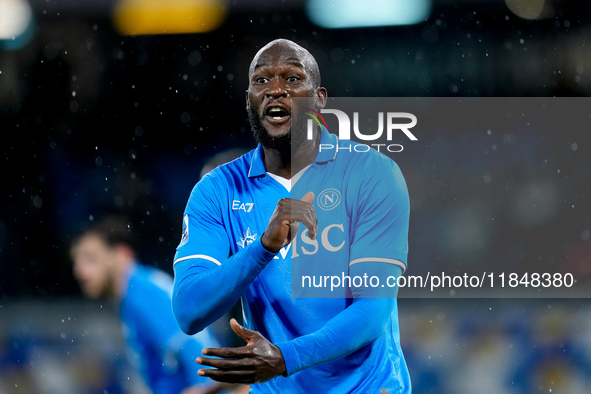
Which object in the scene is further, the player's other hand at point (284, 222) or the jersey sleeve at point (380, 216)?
the jersey sleeve at point (380, 216)

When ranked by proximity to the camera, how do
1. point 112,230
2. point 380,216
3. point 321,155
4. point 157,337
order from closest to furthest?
1. point 380,216
2. point 321,155
3. point 157,337
4. point 112,230

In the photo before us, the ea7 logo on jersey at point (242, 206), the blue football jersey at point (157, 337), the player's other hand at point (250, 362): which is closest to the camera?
the player's other hand at point (250, 362)

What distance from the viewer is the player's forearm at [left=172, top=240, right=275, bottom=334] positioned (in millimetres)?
1468

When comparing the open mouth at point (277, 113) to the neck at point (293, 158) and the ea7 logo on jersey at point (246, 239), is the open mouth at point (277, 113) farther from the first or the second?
the ea7 logo on jersey at point (246, 239)

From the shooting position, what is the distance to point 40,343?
7.63 ft

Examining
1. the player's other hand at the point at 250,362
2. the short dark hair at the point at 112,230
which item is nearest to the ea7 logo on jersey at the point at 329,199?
the player's other hand at the point at 250,362

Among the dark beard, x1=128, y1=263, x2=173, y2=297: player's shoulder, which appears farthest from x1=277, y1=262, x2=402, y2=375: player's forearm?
x1=128, y1=263, x2=173, y2=297: player's shoulder

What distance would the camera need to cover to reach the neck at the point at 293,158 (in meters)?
1.75

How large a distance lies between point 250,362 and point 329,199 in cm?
52

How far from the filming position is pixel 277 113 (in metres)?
1.73

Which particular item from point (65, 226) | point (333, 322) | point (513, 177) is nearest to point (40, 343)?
point (65, 226)

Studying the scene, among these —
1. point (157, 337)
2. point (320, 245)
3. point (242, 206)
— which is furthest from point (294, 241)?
point (157, 337)

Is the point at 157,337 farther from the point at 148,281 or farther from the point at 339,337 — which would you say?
the point at 339,337

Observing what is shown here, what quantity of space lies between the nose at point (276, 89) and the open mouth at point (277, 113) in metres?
0.04
